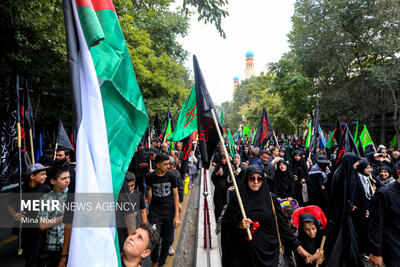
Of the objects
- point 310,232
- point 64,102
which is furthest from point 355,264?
point 64,102

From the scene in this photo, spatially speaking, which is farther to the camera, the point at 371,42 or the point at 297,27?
the point at 297,27

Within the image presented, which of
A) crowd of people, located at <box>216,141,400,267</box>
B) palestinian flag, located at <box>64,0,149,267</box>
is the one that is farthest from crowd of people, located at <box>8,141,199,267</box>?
crowd of people, located at <box>216,141,400,267</box>

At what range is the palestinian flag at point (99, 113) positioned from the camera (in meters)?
1.47

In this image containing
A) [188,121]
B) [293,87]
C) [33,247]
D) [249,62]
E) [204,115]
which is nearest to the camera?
[33,247]

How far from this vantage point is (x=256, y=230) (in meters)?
3.02

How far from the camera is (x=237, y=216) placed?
10.2ft

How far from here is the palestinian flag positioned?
1.47 meters

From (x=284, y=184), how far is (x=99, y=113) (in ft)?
17.5

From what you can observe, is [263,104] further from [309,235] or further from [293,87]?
[309,235]

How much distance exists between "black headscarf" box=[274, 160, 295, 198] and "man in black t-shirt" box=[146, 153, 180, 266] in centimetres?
297

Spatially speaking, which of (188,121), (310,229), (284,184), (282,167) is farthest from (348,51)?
(310,229)

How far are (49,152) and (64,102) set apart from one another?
621 centimetres

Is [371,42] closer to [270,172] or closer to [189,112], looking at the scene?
[270,172]

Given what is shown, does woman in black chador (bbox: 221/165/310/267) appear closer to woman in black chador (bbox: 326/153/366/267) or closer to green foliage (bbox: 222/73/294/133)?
woman in black chador (bbox: 326/153/366/267)
